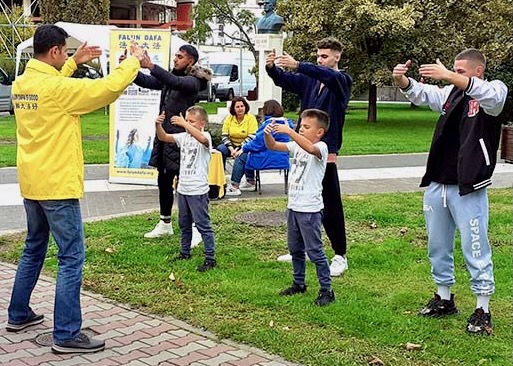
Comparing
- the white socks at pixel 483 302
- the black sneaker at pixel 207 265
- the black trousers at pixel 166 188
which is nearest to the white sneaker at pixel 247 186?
the black trousers at pixel 166 188

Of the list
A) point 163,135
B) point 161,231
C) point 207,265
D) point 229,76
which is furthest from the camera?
point 229,76

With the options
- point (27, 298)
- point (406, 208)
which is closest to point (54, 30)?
point (27, 298)

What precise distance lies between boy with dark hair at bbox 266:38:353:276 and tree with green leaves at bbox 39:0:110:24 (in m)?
24.7

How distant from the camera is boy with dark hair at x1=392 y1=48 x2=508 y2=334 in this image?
451cm

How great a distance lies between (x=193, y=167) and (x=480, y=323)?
2.79 m

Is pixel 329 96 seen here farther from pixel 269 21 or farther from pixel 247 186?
pixel 269 21

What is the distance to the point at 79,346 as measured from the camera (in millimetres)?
4555

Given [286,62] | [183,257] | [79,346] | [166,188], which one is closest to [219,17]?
[166,188]

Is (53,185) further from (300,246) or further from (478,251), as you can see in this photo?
(478,251)

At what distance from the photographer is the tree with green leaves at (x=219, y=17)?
41.0 meters

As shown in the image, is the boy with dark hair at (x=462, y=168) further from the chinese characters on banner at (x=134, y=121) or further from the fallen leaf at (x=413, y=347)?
the chinese characters on banner at (x=134, y=121)

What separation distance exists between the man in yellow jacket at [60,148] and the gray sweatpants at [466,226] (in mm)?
2186

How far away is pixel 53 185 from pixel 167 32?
6655 millimetres

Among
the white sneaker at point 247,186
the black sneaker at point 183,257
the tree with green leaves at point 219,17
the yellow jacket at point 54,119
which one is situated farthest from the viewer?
the tree with green leaves at point 219,17
